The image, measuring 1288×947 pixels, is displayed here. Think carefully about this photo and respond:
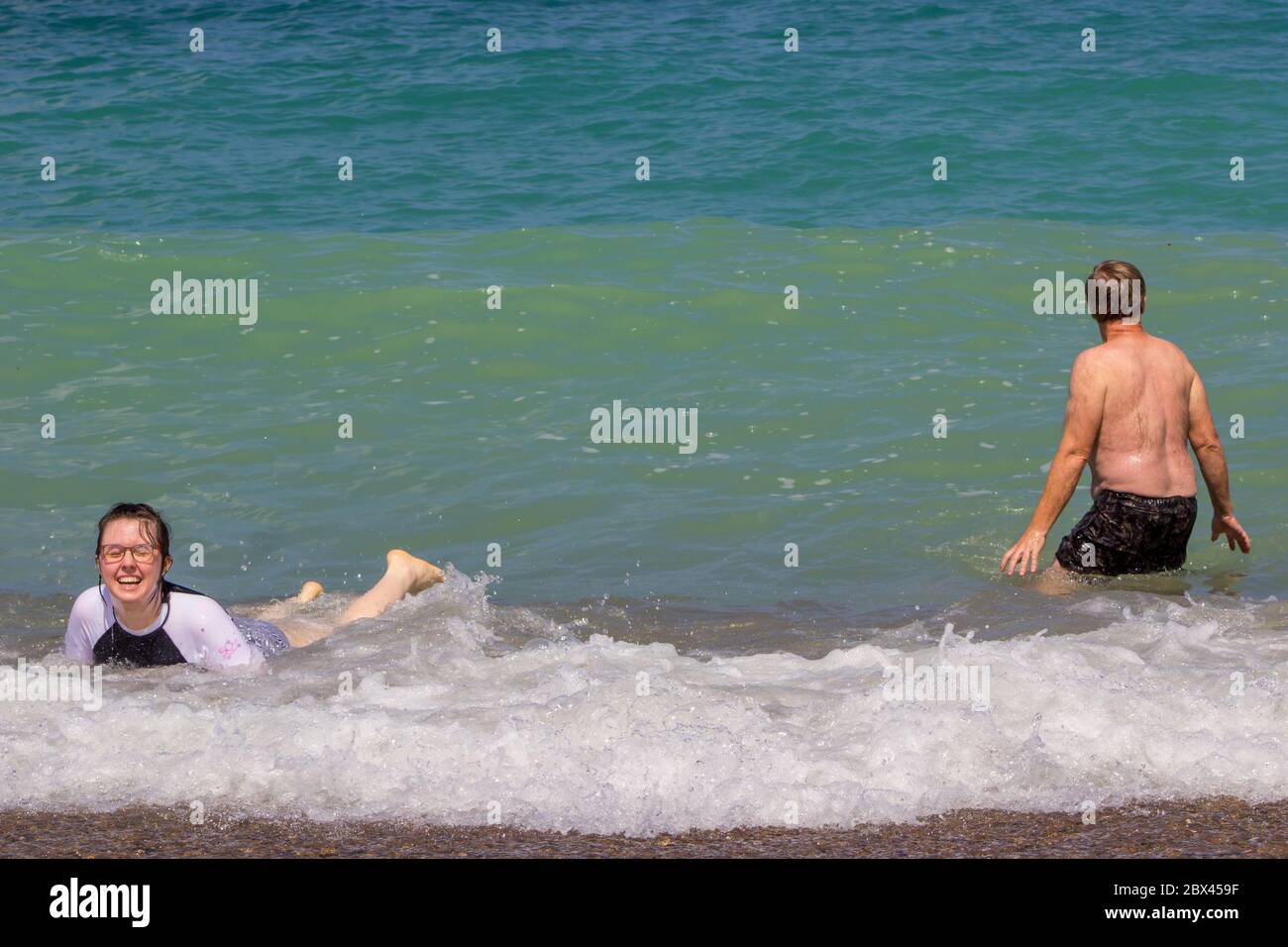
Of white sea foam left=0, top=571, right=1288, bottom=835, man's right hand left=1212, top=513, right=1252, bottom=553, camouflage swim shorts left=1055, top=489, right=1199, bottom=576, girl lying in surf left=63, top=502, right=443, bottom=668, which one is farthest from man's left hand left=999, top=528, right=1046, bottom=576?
girl lying in surf left=63, top=502, right=443, bottom=668

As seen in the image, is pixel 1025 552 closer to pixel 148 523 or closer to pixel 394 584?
pixel 394 584

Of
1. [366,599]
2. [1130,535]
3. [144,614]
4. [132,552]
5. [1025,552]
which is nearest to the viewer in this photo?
[132,552]

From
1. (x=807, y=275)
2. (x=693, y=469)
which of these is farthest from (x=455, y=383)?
(x=807, y=275)

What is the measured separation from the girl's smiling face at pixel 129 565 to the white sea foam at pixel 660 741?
341 mm

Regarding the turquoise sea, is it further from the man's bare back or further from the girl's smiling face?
the man's bare back

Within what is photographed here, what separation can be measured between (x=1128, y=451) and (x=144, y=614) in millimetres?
4212

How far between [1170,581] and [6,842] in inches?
200

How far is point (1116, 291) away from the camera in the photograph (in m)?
6.86

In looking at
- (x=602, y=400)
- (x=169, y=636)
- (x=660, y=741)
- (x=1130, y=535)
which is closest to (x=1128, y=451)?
(x=1130, y=535)

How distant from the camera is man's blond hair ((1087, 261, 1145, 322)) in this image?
6832 mm

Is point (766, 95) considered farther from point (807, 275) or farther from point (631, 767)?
point (631, 767)

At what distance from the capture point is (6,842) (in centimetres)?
438

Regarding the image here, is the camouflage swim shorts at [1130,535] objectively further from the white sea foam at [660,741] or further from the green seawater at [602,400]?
the white sea foam at [660,741]

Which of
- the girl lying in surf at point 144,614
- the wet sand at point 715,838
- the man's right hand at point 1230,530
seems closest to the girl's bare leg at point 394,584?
the girl lying in surf at point 144,614
